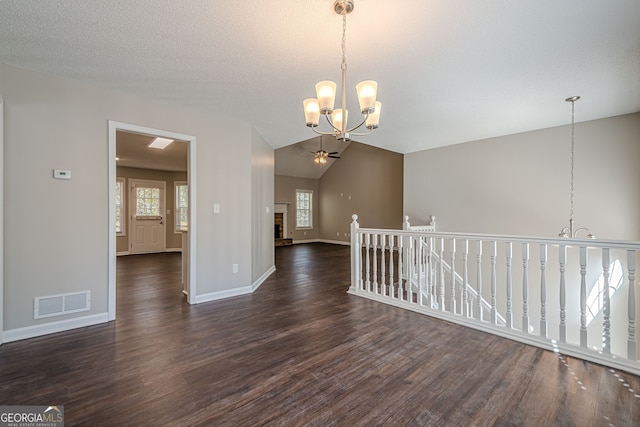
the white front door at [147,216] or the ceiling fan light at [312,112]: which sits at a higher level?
the ceiling fan light at [312,112]

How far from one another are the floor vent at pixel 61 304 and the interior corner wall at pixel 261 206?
1.92 m

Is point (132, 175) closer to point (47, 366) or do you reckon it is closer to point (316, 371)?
point (47, 366)

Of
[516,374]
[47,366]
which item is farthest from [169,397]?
[516,374]

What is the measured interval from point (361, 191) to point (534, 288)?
5.91m

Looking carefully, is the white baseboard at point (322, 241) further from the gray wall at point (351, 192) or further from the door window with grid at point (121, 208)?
the door window with grid at point (121, 208)

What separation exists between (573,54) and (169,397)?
13.3 feet

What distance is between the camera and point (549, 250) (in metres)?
4.48

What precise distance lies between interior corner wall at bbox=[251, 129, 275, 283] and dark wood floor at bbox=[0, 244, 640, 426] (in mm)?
1469

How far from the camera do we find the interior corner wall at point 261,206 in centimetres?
425

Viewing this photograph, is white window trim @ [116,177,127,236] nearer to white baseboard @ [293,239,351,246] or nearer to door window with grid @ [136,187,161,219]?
door window with grid @ [136,187,161,219]

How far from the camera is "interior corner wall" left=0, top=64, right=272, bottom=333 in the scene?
2459 millimetres

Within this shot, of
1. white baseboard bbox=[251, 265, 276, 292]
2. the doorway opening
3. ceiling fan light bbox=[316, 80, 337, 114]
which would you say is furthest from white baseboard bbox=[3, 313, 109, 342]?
ceiling fan light bbox=[316, 80, 337, 114]

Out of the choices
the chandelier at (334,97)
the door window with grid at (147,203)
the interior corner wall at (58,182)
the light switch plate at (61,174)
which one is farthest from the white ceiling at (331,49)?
the door window with grid at (147,203)

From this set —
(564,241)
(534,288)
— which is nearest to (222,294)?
(564,241)
